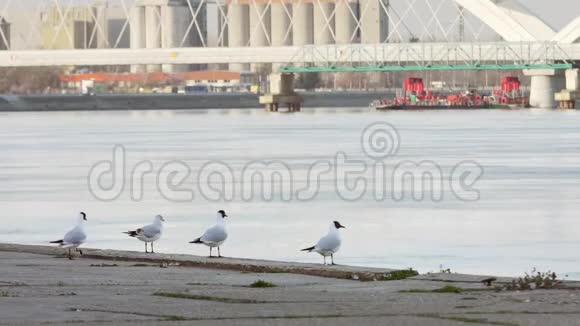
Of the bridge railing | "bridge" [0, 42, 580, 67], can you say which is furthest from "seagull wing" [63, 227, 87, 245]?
"bridge" [0, 42, 580, 67]

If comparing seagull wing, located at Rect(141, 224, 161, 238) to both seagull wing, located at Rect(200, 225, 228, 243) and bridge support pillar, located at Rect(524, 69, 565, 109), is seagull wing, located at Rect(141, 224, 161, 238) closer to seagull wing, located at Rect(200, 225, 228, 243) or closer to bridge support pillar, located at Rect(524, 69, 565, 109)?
seagull wing, located at Rect(200, 225, 228, 243)

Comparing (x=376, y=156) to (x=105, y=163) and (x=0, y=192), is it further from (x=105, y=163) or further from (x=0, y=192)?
(x=0, y=192)

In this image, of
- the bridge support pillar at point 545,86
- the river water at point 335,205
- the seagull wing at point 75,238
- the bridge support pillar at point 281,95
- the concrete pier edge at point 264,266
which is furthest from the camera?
the bridge support pillar at point 281,95

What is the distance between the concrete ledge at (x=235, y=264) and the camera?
14.8 m

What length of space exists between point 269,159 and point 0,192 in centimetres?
1484

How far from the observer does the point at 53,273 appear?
14.8 meters

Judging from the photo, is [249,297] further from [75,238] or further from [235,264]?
[75,238]

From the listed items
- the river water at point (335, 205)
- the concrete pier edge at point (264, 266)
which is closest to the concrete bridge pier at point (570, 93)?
the river water at point (335, 205)

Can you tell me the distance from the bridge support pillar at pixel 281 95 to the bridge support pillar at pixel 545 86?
2016cm

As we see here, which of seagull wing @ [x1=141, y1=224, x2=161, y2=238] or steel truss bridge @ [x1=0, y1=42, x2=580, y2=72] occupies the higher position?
steel truss bridge @ [x1=0, y1=42, x2=580, y2=72]

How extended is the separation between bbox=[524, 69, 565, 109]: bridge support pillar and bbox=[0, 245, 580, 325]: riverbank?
407 feet

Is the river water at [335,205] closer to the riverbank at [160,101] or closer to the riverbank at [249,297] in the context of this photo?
the riverbank at [249,297]

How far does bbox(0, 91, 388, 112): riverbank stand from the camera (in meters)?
173

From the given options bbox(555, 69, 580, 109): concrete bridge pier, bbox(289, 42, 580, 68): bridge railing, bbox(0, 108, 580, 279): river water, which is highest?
bbox(289, 42, 580, 68): bridge railing
